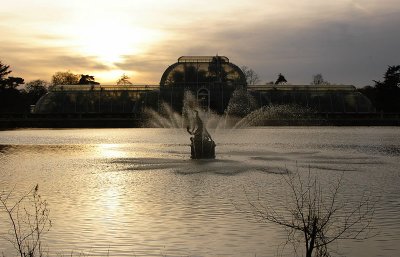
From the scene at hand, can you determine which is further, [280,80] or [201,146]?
[280,80]

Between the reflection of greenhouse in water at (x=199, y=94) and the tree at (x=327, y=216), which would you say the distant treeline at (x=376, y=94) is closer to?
the reflection of greenhouse in water at (x=199, y=94)

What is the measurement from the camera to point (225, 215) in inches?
836

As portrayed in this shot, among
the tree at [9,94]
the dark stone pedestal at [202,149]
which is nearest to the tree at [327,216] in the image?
the dark stone pedestal at [202,149]

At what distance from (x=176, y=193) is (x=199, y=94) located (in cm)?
10368

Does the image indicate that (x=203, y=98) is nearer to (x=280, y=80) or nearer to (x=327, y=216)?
(x=280, y=80)

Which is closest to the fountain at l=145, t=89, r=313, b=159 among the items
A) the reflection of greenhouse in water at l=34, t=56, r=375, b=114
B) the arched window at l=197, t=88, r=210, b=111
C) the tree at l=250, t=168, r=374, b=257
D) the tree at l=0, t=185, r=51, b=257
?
the arched window at l=197, t=88, r=210, b=111

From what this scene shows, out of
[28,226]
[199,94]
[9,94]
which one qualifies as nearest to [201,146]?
[28,226]

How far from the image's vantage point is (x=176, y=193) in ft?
87.6

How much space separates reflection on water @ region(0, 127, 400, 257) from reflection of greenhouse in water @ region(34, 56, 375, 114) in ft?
251

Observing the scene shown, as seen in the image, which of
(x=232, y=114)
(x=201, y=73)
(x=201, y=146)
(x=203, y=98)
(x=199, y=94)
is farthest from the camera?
(x=201, y=73)

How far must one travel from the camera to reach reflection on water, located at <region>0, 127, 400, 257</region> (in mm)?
17172

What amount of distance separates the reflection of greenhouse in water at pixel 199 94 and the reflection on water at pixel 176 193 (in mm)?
76553

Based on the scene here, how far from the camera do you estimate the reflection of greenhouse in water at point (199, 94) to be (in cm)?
12862

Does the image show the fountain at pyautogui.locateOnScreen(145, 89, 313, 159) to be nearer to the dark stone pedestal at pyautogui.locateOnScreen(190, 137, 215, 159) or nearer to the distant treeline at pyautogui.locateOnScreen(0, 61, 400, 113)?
the distant treeline at pyautogui.locateOnScreen(0, 61, 400, 113)
